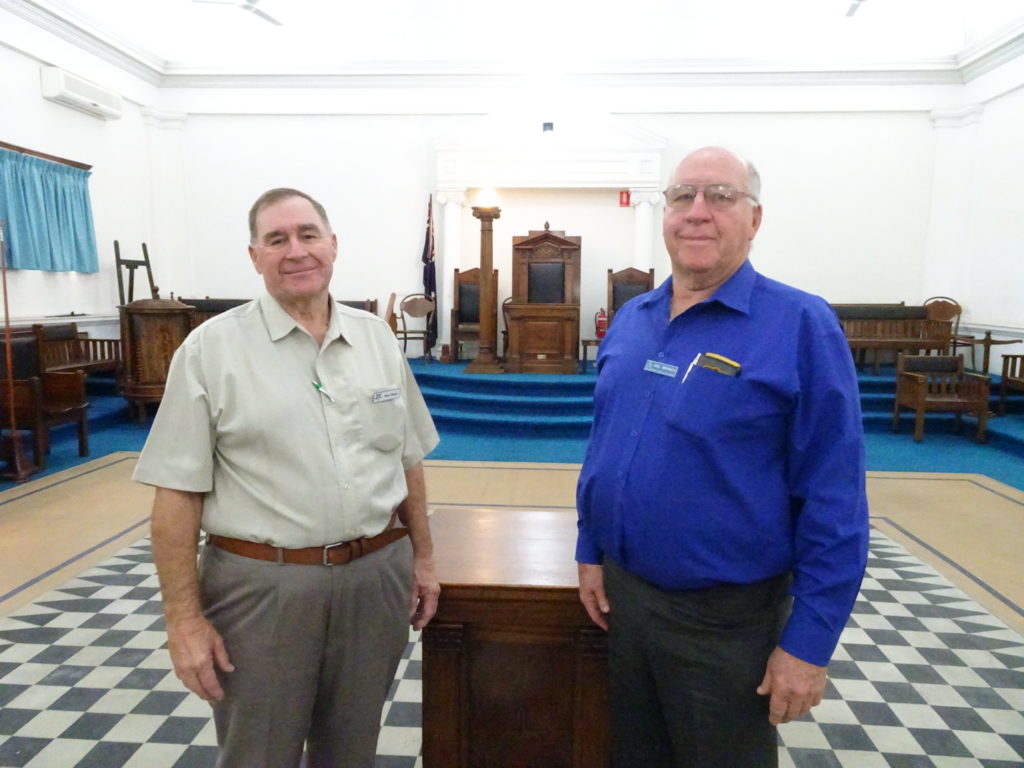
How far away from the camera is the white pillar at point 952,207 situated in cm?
895

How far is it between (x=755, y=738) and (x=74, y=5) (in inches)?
386

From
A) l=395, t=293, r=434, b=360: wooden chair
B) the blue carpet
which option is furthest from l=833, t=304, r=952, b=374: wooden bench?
l=395, t=293, r=434, b=360: wooden chair

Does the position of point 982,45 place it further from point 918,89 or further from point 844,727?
point 844,727

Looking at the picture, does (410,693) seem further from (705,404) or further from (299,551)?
(705,404)

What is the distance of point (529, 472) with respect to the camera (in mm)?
5523

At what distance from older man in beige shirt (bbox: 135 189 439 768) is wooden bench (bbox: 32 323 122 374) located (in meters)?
6.43

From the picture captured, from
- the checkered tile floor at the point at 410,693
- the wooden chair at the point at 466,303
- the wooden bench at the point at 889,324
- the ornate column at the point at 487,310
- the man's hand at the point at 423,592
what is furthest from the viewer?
the wooden chair at the point at 466,303

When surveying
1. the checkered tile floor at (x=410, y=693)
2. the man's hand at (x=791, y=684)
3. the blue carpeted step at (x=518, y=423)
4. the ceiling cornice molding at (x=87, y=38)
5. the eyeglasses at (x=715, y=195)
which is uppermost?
the ceiling cornice molding at (x=87, y=38)

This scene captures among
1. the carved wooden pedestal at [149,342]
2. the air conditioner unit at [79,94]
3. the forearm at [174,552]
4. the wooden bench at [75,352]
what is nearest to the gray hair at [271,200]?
the forearm at [174,552]

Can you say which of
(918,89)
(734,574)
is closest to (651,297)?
(734,574)

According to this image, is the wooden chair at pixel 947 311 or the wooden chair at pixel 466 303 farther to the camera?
the wooden chair at pixel 466 303

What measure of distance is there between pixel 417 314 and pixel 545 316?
1.79 m

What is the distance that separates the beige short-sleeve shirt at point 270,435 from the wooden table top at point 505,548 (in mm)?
413

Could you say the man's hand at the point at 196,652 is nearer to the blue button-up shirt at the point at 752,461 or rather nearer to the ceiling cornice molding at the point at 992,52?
the blue button-up shirt at the point at 752,461
